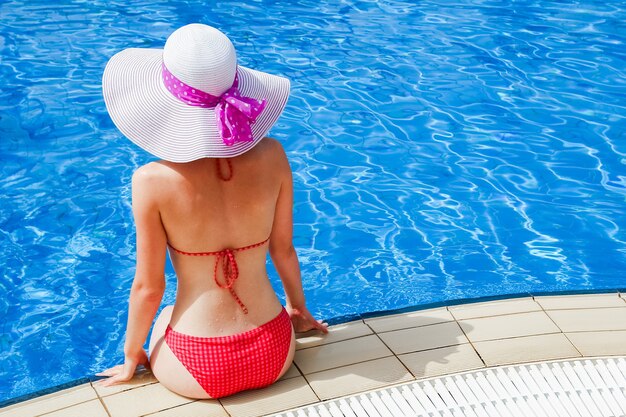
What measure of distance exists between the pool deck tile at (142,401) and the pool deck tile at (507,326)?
145cm

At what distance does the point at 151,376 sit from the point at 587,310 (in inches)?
88.8

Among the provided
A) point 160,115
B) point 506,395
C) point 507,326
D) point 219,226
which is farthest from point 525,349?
point 160,115

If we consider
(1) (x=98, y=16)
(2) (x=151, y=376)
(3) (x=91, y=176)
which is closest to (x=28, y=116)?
(3) (x=91, y=176)

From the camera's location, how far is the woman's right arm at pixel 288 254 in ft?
11.9

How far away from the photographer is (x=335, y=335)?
167 inches

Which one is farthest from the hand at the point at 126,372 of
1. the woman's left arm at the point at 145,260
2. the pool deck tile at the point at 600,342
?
the pool deck tile at the point at 600,342

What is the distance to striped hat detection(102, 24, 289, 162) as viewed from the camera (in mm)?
3203

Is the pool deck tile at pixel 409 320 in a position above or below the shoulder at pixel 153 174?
below

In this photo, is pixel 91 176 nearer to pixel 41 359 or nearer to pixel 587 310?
pixel 41 359

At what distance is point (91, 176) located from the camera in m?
6.66

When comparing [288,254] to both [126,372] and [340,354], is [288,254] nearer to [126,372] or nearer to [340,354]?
[340,354]

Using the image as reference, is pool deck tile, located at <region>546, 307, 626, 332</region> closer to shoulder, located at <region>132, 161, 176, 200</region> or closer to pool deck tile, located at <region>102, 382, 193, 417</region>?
pool deck tile, located at <region>102, 382, 193, 417</region>

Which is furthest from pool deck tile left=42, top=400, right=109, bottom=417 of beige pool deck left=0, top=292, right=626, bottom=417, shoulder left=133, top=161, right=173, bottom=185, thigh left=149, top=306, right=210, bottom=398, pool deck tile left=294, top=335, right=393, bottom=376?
shoulder left=133, top=161, right=173, bottom=185

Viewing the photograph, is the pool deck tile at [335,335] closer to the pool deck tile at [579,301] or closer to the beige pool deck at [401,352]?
the beige pool deck at [401,352]
